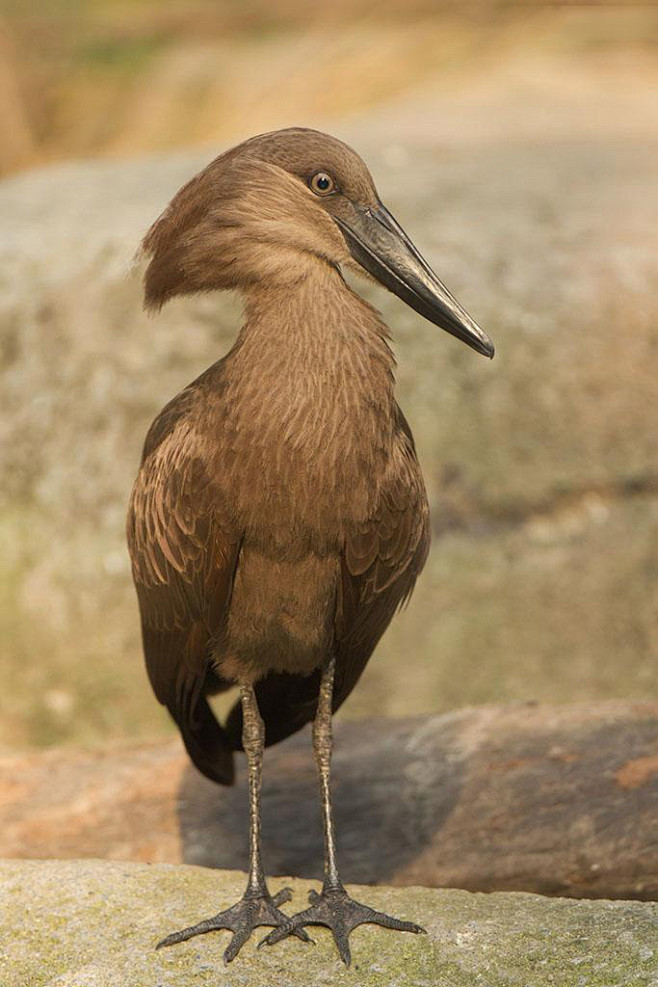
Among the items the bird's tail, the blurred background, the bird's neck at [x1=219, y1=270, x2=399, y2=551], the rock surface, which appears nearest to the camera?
the bird's neck at [x1=219, y1=270, x2=399, y2=551]

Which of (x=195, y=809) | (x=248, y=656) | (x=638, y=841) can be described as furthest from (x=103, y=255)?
(x=638, y=841)

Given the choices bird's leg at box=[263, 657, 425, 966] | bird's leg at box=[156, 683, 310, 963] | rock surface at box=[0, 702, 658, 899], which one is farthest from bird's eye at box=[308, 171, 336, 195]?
rock surface at box=[0, 702, 658, 899]

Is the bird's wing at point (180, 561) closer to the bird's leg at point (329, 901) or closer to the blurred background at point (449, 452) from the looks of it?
the bird's leg at point (329, 901)

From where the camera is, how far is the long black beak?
161 inches

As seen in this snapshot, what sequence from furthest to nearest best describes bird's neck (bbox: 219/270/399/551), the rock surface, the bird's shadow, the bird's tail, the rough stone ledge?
the bird's shadow < the rock surface < the bird's tail < bird's neck (bbox: 219/270/399/551) < the rough stone ledge

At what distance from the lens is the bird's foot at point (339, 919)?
13.4 feet

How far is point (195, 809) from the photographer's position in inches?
234

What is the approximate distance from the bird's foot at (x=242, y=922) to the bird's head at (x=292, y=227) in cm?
177

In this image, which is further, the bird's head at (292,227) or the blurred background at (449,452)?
the blurred background at (449,452)

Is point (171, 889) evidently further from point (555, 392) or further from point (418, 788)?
point (555, 392)

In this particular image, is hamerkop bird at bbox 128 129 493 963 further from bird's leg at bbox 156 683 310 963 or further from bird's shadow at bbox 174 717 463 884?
bird's shadow at bbox 174 717 463 884

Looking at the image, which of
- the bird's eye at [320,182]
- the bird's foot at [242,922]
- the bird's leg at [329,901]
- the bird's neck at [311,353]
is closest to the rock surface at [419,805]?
the bird's leg at [329,901]

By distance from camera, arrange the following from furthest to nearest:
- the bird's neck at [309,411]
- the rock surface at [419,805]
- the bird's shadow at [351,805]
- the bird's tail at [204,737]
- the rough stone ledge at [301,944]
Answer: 1. the bird's shadow at [351,805]
2. the rock surface at [419,805]
3. the bird's tail at [204,737]
4. the bird's neck at [309,411]
5. the rough stone ledge at [301,944]

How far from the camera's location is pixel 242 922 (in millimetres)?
4141
